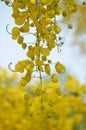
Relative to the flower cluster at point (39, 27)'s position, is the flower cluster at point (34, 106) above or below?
above

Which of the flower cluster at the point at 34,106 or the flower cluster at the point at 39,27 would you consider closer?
the flower cluster at the point at 39,27

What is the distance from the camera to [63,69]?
175cm

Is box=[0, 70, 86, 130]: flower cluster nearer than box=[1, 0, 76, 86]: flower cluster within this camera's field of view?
No

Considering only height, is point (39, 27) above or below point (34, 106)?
below

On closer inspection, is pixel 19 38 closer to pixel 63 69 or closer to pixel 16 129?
pixel 63 69

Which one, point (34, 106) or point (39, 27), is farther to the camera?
point (34, 106)

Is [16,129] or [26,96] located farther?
[16,129]

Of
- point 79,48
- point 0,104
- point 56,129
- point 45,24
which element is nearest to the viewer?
point 45,24

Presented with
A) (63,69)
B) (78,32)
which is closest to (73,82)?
(78,32)

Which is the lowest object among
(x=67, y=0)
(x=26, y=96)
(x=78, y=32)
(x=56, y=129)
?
(x=26, y=96)

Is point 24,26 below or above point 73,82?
below

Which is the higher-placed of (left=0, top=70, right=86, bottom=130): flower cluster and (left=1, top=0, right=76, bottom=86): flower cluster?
(left=0, top=70, right=86, bottom=130): flower cluster

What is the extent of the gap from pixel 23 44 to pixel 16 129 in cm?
406

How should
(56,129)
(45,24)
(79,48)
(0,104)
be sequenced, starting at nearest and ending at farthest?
(45,24), (56,129), (0,104), (79,48)
